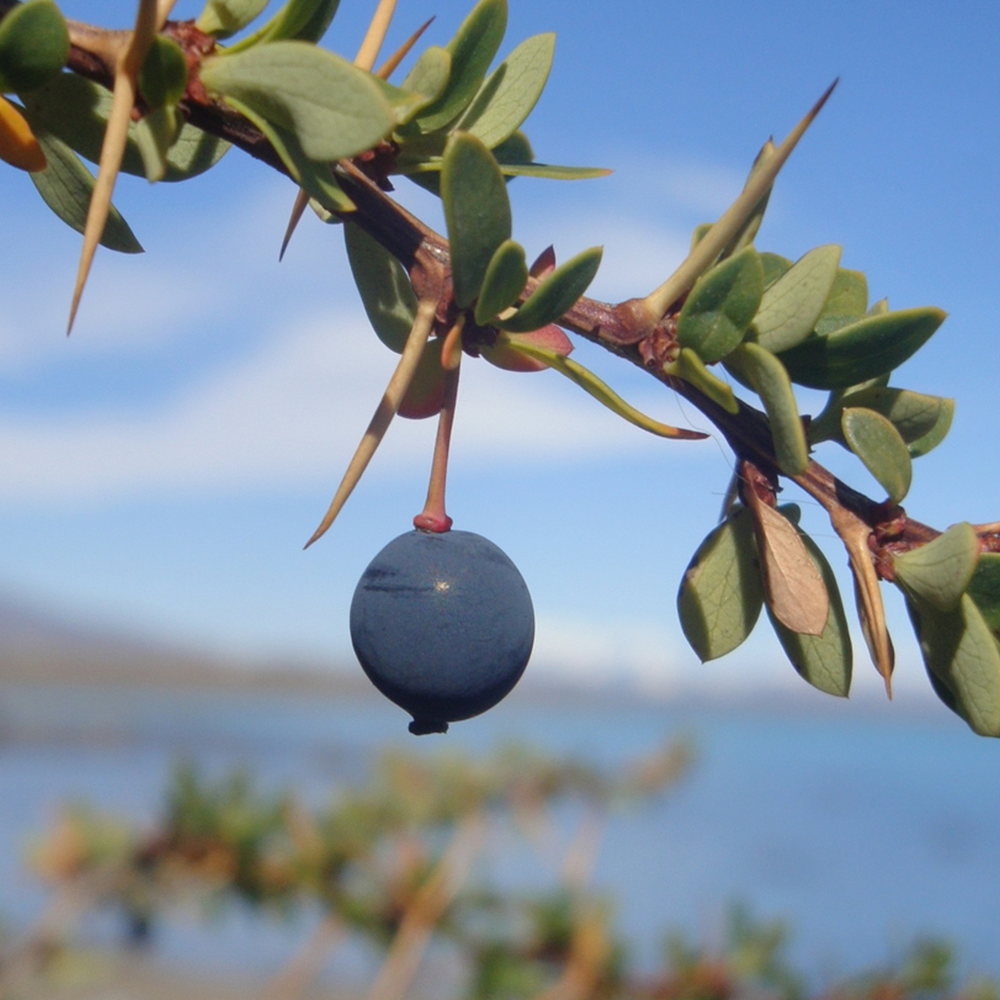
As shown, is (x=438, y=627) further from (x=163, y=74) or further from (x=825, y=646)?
(x=163, y=74)

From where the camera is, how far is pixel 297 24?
0.56 m

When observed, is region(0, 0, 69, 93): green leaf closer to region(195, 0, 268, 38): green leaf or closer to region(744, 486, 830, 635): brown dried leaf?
region(195, 0, 268, 38): green leaf

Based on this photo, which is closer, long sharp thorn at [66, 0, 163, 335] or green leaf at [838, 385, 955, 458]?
long sharp thorn at [66, 0, 163, 335]

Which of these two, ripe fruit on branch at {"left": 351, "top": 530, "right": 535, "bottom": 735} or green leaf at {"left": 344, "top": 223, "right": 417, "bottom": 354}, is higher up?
green leaf at {"left": 344, "top": 223, "right": 417, "bottom": 354}

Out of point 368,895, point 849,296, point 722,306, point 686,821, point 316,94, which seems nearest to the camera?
point 316,94

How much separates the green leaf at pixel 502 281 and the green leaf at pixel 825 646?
255 millimetres

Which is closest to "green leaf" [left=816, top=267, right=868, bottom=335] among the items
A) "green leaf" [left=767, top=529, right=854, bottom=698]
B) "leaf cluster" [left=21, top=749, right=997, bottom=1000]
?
"green leaf" [left=767, top=529, right=854, bottom=698]

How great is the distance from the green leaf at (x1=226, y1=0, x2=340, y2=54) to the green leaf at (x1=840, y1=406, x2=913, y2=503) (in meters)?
0.38

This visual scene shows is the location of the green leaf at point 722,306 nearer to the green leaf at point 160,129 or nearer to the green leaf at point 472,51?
the green leaf at point 472,51

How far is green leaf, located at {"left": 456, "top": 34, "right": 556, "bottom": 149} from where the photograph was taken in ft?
2.05

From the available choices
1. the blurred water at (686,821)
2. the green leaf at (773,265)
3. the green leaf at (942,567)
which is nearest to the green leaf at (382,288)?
the green leaf at (773,265)

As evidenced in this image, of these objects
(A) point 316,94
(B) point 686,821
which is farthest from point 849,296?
(B) point 686,821

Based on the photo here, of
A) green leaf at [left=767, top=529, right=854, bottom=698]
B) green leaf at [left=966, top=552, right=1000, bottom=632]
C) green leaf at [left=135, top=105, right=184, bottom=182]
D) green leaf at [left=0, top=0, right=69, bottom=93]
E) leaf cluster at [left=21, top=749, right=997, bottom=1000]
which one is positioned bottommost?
leaf cluster at [left=21, top=749, right=997, bottom=1000]

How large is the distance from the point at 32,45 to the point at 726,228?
1.20 feet
